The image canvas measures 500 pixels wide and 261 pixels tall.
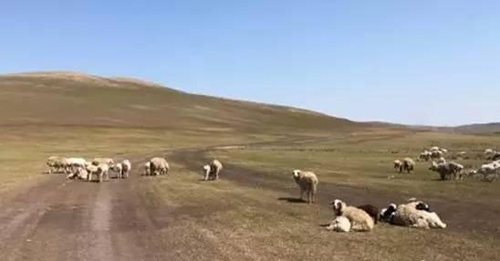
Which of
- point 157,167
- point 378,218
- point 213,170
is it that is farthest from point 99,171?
point 378,218

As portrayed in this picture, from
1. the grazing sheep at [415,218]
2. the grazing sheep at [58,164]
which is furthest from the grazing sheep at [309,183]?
the grazing sheep at [58,164]

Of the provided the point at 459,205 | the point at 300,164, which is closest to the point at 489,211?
the point at 459,205

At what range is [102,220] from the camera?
81.8 feet

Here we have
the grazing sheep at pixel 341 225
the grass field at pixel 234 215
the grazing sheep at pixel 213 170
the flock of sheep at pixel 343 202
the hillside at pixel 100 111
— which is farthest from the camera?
the hillside at pixel 100 111

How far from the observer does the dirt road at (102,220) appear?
1897 centimetres

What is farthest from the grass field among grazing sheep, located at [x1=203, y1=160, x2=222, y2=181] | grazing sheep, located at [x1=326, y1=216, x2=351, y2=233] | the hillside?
the hillside

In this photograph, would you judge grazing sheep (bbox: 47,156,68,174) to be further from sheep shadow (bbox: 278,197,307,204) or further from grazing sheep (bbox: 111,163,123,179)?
sheep shadow (bbox: 278,197,307,204)

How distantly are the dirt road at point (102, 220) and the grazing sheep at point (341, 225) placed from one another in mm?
3678

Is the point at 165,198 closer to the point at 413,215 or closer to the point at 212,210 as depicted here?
the point at 212,210

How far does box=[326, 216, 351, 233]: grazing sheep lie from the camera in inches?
856

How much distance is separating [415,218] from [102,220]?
1158cm

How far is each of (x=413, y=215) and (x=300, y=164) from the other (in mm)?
34323

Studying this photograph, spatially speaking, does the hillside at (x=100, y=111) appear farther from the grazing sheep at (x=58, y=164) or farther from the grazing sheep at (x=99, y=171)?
the grazing sheep at (x=99, y=171)

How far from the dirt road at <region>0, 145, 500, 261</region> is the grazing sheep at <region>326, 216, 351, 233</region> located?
3.68m
